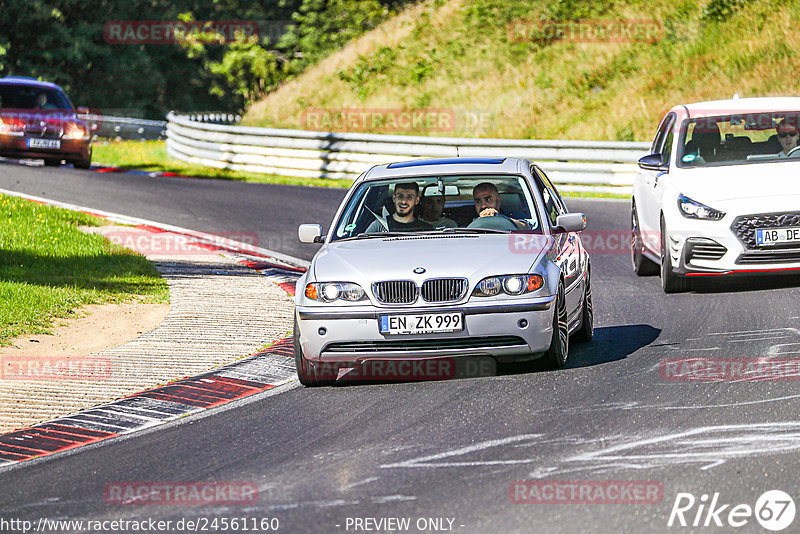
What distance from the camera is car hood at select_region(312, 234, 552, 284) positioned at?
28.3ft

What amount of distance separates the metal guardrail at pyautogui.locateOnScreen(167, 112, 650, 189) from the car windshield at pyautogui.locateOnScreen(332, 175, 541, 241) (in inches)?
538

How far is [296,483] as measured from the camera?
641 cm

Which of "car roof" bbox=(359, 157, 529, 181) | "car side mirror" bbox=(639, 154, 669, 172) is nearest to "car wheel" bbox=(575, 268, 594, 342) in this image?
"car roof" bbox=(359, 157, 529, 181)

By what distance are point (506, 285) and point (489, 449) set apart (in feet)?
6.34

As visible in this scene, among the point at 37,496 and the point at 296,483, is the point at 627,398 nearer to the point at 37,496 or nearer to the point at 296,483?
the point at 296,483

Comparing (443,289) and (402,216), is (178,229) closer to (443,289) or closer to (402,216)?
(402,216)

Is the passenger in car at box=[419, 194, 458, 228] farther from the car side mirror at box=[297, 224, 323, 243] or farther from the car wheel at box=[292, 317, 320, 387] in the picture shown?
the car wheel at box=[292, 317, 320, 387]

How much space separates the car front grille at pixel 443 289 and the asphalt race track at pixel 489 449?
0.61 metres

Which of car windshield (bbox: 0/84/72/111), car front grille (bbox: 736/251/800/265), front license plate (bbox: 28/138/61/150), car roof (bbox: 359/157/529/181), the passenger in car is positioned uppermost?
car windshield (bbox: 0/84/72/111)

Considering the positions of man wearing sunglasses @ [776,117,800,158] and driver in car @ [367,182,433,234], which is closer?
driver in car @ [367,182,433,234]

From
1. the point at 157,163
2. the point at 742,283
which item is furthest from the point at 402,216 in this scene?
the point at 157,163

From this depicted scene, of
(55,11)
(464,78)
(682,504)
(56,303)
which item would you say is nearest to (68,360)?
(56,303)

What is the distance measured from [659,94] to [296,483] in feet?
82.3

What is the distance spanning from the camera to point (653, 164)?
13.0 metres
